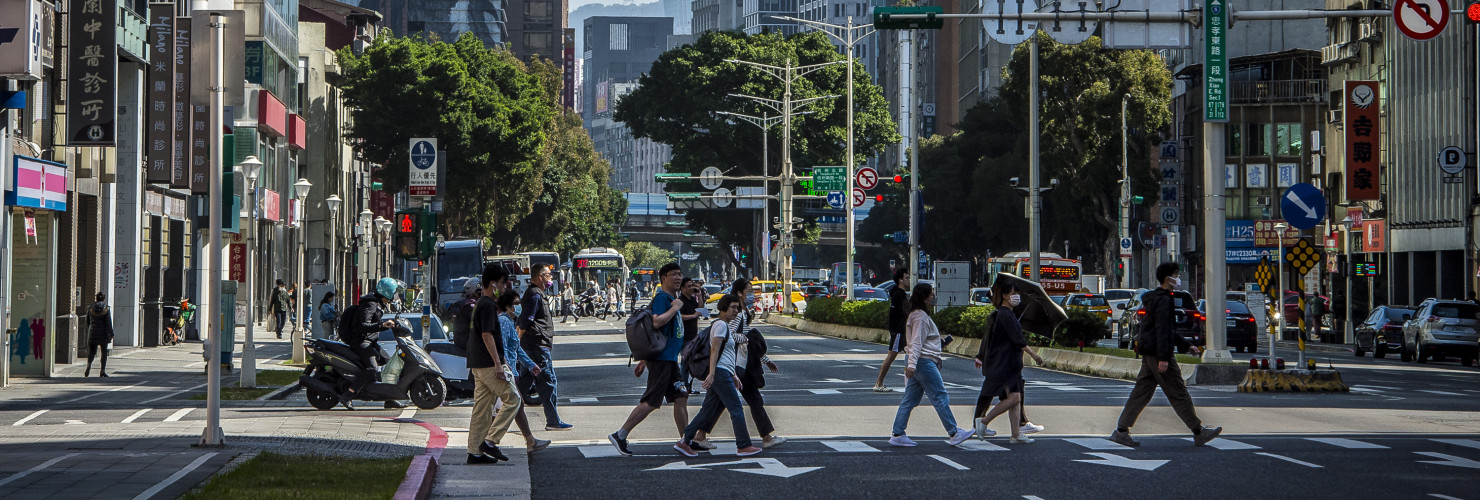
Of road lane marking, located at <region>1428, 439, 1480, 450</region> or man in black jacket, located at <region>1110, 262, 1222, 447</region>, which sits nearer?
man in black jacket, located at <region>1110, 262, 1222, 447</region>

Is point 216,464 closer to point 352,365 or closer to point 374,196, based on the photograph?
point 352,365

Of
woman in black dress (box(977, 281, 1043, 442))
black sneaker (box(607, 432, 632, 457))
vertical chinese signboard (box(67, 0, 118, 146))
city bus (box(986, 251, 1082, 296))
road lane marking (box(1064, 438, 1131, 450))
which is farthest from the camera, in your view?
city bus (box(986, 251, 1082, 296))

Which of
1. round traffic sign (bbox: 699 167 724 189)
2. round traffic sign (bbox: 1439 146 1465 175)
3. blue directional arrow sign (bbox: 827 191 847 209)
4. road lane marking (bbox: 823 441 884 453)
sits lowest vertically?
road lane marking (bbox: 823 441 884 453)

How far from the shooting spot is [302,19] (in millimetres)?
77875

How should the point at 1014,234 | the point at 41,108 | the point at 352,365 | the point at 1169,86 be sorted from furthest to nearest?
the point at 1014,234, the point at 1169,86, the point at 41,108, the point at 352,365

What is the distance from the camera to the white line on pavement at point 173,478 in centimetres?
1115

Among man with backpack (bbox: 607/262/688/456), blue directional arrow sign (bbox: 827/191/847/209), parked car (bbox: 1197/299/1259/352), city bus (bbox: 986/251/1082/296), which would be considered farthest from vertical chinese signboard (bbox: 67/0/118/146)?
city bus (bbox: 986/251/1082/296)

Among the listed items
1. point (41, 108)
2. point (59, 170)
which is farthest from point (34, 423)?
point (41, 108)

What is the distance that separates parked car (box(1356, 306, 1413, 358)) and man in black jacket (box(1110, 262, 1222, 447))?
26074mm

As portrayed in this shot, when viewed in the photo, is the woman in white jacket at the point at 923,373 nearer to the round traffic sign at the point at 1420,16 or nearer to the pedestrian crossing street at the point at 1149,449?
the pedestrian crossing street at the point at 1149,449

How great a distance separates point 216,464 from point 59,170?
14842 millimetres

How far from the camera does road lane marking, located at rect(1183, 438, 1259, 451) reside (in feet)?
49.6

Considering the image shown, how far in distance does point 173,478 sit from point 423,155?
134 feet

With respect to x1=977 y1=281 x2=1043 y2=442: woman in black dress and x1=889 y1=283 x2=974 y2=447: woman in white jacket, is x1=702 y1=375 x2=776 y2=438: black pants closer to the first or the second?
x1=889 y1=283 x2=974 y2=447: woman in white jacket
